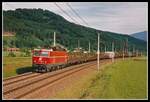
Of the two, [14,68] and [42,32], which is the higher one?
[42,32]

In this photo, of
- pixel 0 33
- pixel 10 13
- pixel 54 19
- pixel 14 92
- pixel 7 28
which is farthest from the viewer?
pixel 54 19

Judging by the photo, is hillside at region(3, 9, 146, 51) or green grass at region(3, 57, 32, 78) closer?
green grass at region(3, 57, 32, 78)

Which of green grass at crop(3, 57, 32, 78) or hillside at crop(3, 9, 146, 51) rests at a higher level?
hillside at crop(3, 9, 146, 51)

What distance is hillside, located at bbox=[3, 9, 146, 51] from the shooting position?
132 m

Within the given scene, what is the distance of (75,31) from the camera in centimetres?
17250

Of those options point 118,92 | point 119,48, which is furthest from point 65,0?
point 119,48

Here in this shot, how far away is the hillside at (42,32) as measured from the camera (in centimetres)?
13150

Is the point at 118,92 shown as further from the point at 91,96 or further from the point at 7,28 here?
the point at 7,28

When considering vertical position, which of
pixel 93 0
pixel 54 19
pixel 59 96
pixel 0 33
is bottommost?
pixel 59 96

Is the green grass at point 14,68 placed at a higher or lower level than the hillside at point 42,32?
lower

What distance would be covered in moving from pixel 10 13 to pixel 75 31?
3108 centimetres

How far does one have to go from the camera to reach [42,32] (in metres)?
170

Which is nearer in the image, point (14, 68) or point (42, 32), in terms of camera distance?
point (14, 68)

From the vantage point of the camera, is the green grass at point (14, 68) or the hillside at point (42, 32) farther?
the hillside at point (42, 32)
